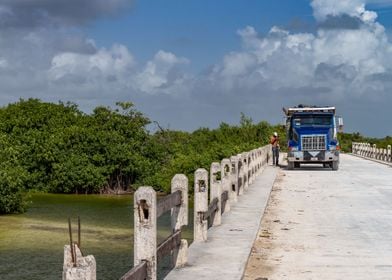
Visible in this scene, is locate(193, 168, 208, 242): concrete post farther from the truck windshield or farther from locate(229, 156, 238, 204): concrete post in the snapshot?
the truck windshield

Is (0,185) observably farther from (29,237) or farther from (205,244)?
(205,244)

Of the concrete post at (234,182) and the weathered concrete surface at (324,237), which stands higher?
the concrete post at (234,182)

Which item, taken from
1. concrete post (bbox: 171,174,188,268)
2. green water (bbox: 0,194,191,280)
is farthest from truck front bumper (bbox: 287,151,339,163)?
concrete post (bbox: 171,174,188,268)

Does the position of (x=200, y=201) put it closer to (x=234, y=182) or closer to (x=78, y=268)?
Answer: (x=78, y=268)

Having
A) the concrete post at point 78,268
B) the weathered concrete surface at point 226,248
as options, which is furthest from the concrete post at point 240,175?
the concrete post at point 78,268

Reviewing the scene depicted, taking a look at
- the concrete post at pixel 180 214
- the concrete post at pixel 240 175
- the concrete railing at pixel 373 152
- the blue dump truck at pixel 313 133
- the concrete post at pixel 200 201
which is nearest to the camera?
the concrete post at pixel 180 214

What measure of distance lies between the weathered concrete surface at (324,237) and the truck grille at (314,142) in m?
12.8

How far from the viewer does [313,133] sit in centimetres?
3525

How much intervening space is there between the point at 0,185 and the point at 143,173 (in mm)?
14445

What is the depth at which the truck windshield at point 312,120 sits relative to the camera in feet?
115

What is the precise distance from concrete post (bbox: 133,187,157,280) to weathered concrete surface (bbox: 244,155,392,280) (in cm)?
229

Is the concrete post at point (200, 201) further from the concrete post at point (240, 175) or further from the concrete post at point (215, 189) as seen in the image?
the concrete post at point (240, 175)

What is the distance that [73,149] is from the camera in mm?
45625

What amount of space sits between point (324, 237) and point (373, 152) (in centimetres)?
4856
